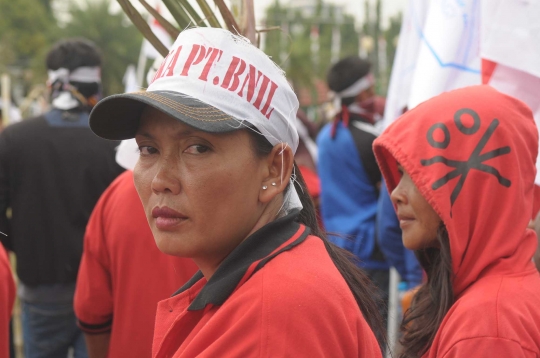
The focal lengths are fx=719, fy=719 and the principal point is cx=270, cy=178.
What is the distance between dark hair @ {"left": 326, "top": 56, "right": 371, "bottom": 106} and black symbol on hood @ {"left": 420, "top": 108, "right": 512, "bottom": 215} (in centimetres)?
327

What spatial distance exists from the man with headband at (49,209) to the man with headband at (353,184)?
1691mm

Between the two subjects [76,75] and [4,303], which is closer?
[4,303]

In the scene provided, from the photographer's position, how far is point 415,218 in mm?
2496

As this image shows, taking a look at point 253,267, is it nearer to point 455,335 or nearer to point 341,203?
point 455,335

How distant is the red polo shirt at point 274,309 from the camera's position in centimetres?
144

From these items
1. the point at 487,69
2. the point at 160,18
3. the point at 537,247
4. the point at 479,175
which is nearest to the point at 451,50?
the point at 487,69

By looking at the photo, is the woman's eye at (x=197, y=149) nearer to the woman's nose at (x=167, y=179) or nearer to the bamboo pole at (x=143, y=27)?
the woman's nose at (x=167, y=179)

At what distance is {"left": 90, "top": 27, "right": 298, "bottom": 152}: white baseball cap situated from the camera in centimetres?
166

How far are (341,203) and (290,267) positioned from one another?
12.5ft

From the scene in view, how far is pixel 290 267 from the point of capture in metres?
1.53

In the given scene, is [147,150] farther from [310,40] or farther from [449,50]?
[310,40]

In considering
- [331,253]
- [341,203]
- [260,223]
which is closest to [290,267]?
[260,223]

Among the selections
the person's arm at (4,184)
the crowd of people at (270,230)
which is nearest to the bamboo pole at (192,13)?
the crowd of people at (270,230)

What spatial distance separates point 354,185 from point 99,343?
8.09 ft
